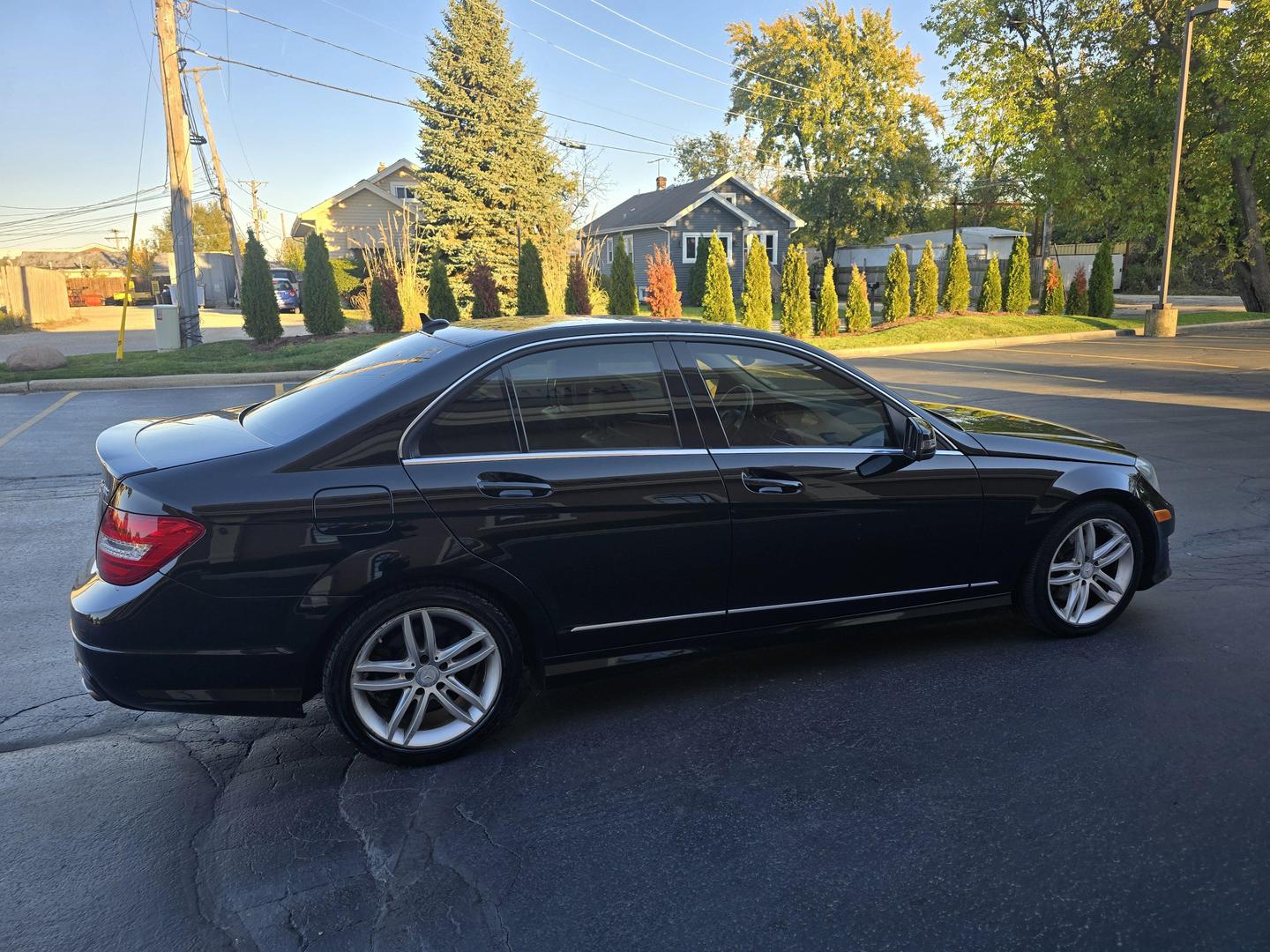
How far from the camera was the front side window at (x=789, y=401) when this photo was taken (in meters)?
3.94

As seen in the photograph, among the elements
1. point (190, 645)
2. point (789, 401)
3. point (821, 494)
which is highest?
point (789, 401)

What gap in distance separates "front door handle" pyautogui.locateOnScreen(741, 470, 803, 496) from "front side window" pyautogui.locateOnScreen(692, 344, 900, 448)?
17cm

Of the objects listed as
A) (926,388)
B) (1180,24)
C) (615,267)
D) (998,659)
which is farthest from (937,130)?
(998,659)

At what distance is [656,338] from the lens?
12.7ft

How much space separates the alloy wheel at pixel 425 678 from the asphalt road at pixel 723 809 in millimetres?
166

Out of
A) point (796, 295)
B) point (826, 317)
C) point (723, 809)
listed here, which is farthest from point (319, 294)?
point (723, 809)

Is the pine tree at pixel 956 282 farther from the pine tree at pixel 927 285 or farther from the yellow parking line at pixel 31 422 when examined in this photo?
the yellow parking line at pixel 31 422

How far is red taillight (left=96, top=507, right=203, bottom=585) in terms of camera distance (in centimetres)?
307

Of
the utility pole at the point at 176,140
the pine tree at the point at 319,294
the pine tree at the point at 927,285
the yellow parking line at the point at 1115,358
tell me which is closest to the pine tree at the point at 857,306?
the pine tree at the point at 927,285

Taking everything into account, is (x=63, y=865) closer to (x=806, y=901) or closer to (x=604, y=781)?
(x=604, y=781)

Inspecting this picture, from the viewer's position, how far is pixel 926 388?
13680mm

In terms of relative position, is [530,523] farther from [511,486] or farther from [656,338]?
[656,338]

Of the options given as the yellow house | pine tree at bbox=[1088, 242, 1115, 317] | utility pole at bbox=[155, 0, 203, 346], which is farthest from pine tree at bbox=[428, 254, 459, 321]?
the yellow house

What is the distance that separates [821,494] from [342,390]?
2.00 meters
